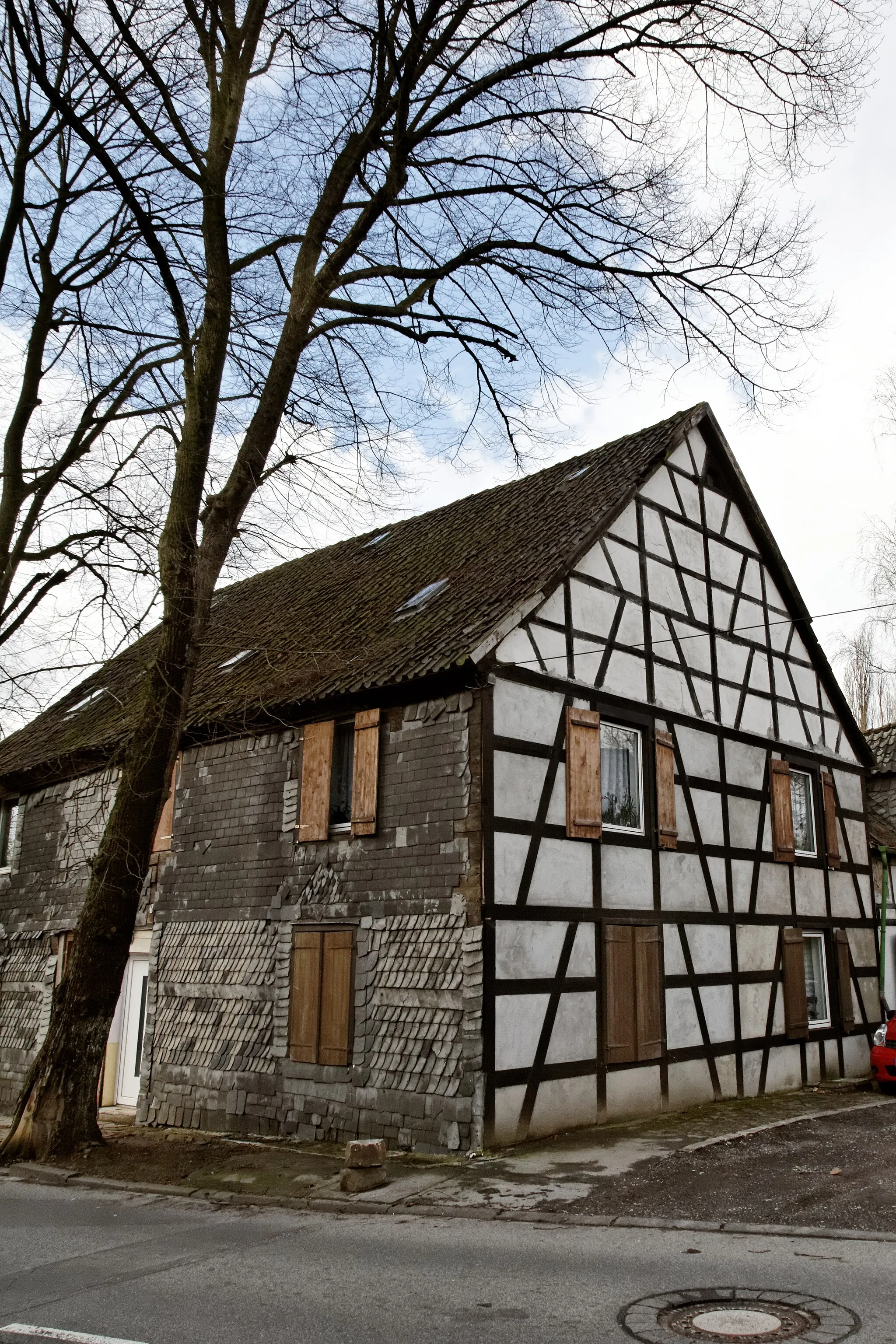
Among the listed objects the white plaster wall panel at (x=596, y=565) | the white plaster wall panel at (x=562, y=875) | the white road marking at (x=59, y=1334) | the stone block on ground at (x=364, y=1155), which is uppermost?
the white plaster wall panel at (x=596, y=565)

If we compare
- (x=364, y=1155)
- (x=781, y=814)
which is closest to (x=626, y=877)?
(x=781, y=814)

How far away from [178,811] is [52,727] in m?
5.39

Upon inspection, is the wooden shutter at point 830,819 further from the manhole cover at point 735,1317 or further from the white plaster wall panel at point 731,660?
the manhole cover at point 735,1317

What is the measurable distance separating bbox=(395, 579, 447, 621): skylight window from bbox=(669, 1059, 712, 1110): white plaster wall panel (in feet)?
19.4

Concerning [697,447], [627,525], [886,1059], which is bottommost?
[886,1059]

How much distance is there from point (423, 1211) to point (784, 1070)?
784cm

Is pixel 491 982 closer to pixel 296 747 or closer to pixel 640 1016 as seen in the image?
pixel 640 1016

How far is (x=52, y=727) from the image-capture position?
61.8ft

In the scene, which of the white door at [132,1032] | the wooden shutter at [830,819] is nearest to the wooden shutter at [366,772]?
the white door at [132,1032]

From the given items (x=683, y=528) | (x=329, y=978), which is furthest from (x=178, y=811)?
(x=683, y=528)

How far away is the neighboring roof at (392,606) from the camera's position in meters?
11.9

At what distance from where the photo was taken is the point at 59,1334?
5309mm

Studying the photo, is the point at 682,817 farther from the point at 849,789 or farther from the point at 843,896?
the point at 849,789

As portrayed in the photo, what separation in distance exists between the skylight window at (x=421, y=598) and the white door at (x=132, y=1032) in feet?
19.4
